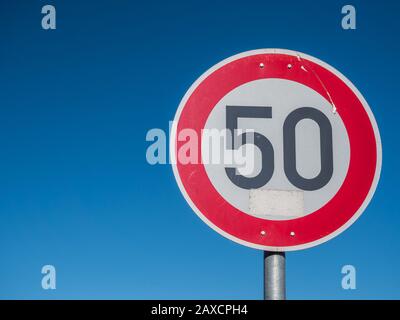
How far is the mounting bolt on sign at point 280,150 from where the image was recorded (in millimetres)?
1364

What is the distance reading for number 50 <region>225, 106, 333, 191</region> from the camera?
137cm

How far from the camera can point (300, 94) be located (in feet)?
4.83

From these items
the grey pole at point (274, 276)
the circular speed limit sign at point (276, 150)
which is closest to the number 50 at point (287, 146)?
the circular speed limit sign at point (276, 150)

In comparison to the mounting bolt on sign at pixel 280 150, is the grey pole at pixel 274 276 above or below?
below

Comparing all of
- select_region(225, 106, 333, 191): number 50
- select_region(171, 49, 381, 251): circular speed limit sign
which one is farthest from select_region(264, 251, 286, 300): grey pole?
select_region(225, 106, 333, 191): number 50

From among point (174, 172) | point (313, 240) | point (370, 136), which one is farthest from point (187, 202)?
point (370, 136)

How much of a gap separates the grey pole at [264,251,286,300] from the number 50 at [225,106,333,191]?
0.19 m

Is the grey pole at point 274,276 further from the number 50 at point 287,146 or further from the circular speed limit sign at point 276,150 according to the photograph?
Result: the number 50 at point 287,146

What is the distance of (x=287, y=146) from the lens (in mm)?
1396

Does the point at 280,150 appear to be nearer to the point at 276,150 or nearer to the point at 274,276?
the point at 276,150

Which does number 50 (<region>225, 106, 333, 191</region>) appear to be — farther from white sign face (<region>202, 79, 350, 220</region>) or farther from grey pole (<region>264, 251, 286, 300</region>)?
grey pole (<region>264, 251, 286, 300</region>)
